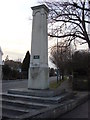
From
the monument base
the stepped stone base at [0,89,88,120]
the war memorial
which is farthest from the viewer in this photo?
the monument base

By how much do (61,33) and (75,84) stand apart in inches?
200

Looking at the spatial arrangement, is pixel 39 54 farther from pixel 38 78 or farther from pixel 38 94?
pixel 38 94

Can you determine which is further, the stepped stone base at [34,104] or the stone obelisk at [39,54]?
the stone obelisk at [39,54]

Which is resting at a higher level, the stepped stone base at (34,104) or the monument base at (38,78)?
the monument base at (38,78)

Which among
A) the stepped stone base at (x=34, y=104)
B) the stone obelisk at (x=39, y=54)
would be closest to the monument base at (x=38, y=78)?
the stone obelisk at (x=39, y=54)

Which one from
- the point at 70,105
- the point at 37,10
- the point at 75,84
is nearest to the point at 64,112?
the point at 70,105

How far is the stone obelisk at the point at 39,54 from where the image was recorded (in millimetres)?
12094

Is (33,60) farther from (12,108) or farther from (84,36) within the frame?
(84,36)

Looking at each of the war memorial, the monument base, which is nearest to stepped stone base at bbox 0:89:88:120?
the war memorial

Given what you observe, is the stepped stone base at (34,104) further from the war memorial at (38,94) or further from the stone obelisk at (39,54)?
the stone obelisk at (39,54)

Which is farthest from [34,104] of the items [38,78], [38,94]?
[38,78]

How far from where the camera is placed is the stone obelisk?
1209cm

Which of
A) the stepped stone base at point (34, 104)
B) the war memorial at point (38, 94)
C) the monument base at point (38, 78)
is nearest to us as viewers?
the stepped stone base at point (34, 104)

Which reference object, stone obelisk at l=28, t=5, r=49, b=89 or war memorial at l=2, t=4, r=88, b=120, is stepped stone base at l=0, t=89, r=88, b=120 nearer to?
war memorial at l=2, t=4, r=88, b=120
